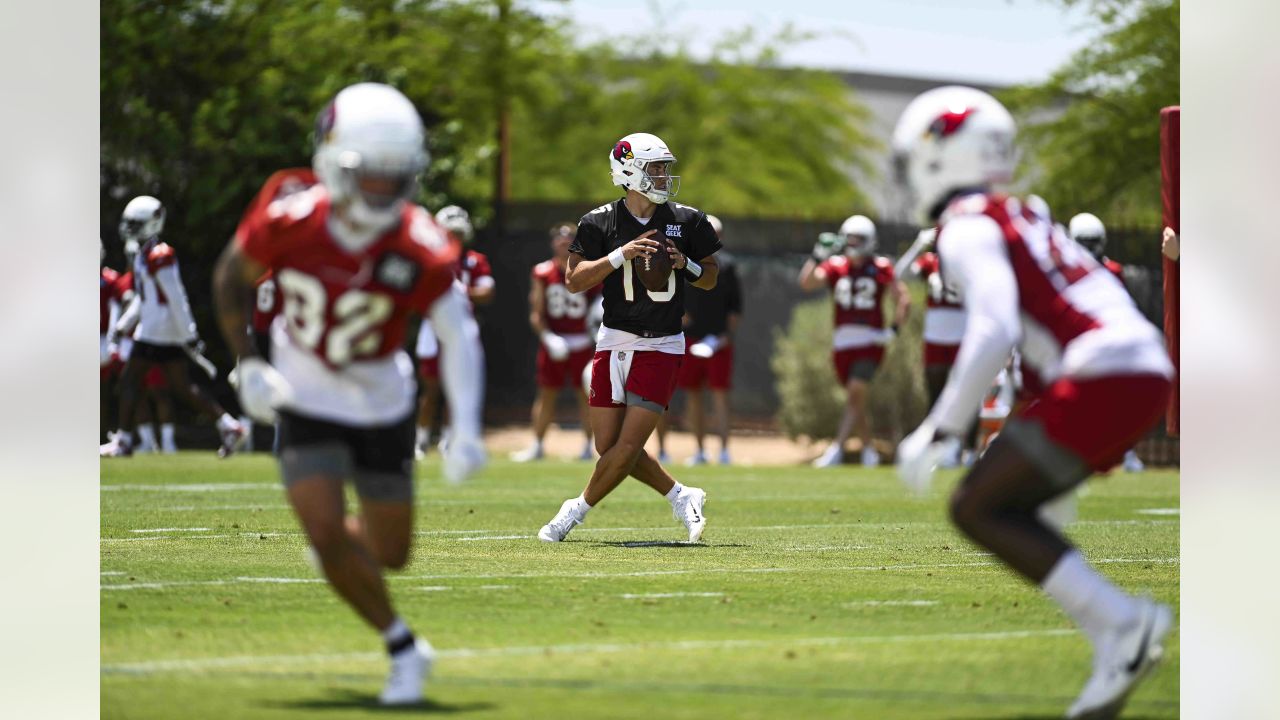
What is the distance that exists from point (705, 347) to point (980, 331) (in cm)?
1215

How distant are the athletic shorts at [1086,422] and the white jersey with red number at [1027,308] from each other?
4 centimetres

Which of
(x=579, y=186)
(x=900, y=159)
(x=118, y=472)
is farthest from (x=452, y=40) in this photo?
(x=900, y=159)

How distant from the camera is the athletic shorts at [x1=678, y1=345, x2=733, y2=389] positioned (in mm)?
18375

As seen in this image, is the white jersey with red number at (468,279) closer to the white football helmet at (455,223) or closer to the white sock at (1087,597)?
the white football helmet at (455,223)

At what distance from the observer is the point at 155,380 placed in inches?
690

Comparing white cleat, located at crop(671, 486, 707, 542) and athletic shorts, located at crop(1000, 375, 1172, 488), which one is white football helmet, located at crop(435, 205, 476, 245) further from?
athletic shorts, located at crop(1000, 375, 1172, 488)

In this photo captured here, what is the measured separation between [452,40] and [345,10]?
2724 mm

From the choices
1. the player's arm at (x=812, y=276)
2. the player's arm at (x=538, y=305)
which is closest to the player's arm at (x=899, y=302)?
the player's arm at (x=812, y=276)

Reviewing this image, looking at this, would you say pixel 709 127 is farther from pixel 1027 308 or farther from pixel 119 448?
pixel 1027 308

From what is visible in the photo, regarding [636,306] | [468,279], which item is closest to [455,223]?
[468,279]

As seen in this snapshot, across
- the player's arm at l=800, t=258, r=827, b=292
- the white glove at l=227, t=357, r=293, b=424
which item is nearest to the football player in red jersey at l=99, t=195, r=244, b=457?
the player's arm at l=800, t=258, r=827, b=292

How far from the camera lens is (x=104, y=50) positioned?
63.8ft

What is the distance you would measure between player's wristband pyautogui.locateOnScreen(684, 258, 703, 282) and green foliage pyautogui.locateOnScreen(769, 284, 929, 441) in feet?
33.8
